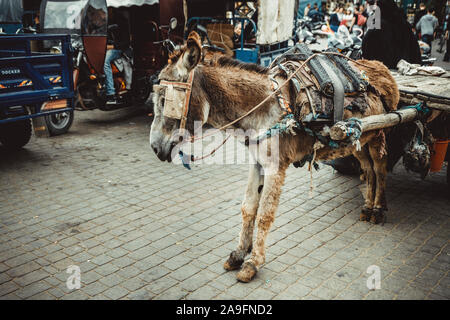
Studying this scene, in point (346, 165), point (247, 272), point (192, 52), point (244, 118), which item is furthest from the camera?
point (346, 165)

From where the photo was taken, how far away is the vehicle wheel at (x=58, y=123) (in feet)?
25.4

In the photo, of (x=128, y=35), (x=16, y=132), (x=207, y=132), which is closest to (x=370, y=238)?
(x=207, y=132)

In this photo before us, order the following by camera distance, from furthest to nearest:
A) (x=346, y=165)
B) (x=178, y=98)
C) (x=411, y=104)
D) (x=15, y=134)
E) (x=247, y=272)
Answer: (x=15, y=134) < (x=346, y=165) < (x=411, y=104) < (x=247, y=272) < (x=178, y=98)

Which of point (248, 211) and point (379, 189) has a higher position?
point (248, 211)

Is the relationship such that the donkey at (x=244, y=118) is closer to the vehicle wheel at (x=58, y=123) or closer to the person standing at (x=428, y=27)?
the vehicle wheel at (x=58, y=123)

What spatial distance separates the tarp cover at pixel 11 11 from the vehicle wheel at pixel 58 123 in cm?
452

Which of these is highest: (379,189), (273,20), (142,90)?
(273,20)

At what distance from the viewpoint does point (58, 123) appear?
7980 millimetres

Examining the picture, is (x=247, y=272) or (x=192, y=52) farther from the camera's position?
(x=247, y=272)

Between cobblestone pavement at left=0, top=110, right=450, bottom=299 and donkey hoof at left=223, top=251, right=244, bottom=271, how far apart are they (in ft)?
0.21

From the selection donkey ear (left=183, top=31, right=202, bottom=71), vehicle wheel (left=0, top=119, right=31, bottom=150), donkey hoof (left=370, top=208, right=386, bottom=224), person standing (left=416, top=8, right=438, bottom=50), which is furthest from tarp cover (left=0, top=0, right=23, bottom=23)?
person standing (left=416, top=8, right=438, bottom=50)

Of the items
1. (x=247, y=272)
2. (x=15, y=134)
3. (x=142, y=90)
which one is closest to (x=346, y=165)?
(x=247, y=272)

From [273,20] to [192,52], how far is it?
6.33 meters

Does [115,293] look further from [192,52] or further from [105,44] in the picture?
[105,44]
